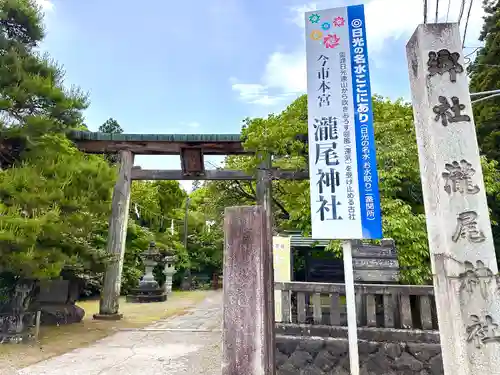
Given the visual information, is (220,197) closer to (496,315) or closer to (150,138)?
(150,138)

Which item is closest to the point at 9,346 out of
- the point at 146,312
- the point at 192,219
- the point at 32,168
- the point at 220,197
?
the point at 32,168

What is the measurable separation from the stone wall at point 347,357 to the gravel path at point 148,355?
3.65 ft

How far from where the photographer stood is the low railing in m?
4.15

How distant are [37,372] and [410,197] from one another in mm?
6977

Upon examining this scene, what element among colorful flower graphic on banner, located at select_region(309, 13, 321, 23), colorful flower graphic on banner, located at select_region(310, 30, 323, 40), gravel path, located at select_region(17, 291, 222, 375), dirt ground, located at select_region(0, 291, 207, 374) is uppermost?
colorful flower graphic on banner, located at select_region(309, 13, 321, 23)

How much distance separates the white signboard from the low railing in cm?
139

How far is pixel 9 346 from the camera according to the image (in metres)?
5.64

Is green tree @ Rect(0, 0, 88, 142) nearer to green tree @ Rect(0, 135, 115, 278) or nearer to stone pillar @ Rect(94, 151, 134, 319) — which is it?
green tree @ Rect(0, 135, 115, 278)

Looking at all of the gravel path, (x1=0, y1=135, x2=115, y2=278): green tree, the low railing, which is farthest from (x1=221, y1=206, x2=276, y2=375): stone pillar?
(x1=0, y1=135, x2=115, y2=278): green tree

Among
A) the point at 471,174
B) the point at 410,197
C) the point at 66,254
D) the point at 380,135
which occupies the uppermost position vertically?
the point at 380,135

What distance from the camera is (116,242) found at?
893 centimetres

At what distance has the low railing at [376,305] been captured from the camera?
4.15 m

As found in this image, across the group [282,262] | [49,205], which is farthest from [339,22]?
[49,205]

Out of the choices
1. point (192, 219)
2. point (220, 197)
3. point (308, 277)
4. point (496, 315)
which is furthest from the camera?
point (192, 219)
